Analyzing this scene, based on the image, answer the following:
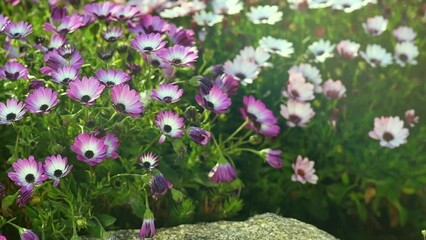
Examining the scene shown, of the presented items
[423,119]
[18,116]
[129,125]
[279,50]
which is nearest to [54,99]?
[18,116]

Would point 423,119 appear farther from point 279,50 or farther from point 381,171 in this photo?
point 279,50

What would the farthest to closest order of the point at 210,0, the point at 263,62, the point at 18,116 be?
the point at 210,0 → the point at 263,62 → the point at 18,116

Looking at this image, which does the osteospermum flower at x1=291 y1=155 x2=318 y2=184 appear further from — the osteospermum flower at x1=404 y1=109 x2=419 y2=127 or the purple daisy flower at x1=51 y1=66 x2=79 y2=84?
the purple daisy flower at x1=51 y1=66 x2=79 y2=84

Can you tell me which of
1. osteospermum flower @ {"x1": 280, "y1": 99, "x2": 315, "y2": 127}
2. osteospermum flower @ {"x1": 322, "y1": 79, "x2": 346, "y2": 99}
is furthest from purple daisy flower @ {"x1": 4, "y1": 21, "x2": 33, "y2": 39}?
osteospermum flower @ {"x1": 322, "y1": 79, "x2": 346, "y2": 99}

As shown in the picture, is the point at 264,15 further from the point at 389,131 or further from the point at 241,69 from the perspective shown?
the point at 389,131

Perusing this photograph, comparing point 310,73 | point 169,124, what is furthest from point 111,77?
point 310,73

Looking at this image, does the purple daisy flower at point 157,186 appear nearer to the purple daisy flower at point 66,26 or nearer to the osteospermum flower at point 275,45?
the purple daisy flower at point 66,26
